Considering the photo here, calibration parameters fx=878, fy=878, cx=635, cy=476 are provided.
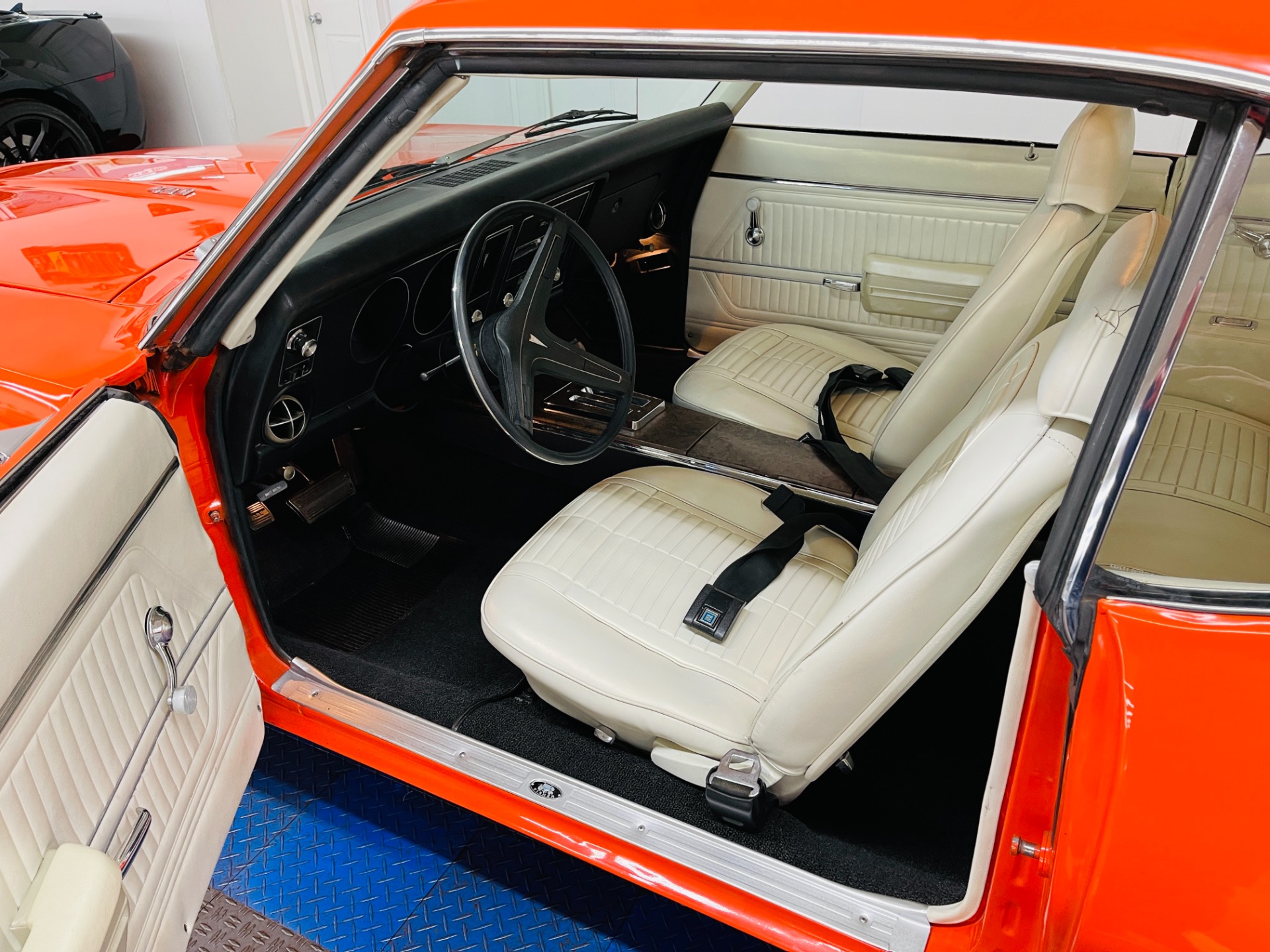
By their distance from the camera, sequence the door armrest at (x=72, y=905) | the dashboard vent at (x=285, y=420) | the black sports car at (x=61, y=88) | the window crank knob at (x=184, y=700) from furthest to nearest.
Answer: the black sports car at (x=61, y=88), the dashboard vent at (x=285, y=420), the window crank knob at (x=184, y=700), the door armrest at (x=72, y=905)

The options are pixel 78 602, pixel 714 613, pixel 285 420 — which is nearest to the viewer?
pixel 78 602

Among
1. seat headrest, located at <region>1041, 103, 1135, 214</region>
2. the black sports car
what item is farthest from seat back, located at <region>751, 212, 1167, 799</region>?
the black sports car

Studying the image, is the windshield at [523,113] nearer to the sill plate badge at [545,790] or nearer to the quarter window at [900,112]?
the quarter window at [900,112]

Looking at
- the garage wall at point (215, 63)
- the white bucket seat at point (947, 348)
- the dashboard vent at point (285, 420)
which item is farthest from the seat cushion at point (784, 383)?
the garage wall at point (215, 63)

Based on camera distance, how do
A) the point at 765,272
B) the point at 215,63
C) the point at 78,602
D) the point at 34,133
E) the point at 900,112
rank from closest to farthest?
the point at 78,602, the point at 765,272, the point at 900,112, the point at 34,133, the point at 215,63

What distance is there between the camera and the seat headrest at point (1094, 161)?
138 centimetres

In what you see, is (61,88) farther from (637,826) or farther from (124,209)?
(637,826)

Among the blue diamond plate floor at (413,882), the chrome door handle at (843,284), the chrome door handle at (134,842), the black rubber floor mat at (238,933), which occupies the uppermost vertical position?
the chrome door handle at (134,842)

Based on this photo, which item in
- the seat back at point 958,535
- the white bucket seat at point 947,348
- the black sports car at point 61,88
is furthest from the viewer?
the black sports car at point 61,88

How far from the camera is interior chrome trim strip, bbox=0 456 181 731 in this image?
747mm

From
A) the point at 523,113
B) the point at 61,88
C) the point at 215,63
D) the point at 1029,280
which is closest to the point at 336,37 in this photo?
the point at 215,63

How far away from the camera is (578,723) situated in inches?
62.4

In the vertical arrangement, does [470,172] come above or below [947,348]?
above

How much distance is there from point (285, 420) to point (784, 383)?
1.23m
